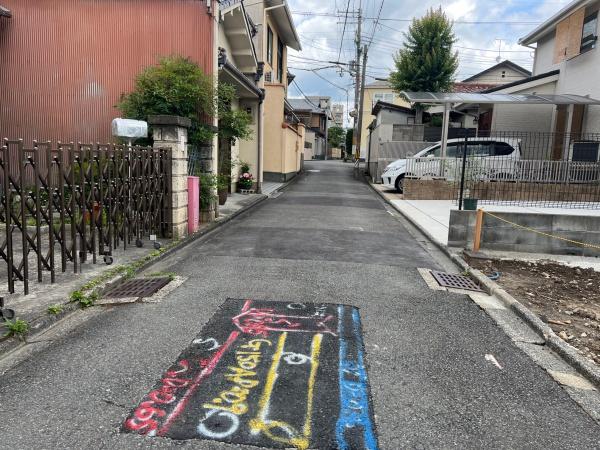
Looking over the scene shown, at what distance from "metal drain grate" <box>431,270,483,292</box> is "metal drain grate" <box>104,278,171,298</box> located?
3.57 meters

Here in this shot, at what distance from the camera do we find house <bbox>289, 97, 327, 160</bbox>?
4884cm

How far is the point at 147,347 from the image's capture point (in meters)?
3.78

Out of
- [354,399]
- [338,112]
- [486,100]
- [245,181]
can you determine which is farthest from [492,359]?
[338,112]

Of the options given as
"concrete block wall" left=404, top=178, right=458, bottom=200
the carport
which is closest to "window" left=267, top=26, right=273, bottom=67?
the carport

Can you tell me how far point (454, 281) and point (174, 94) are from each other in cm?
623

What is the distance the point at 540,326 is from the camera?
Result: 440cm

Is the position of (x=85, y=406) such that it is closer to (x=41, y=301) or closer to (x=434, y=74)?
(x=41, y=301)

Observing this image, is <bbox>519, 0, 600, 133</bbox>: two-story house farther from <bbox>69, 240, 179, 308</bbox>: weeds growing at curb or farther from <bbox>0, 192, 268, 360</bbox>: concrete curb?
<bbox>69, 240, 179, 308</bbox>: weeds growing at curb

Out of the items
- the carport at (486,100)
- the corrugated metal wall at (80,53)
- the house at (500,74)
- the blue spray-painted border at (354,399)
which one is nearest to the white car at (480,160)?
the carport at (486,100)

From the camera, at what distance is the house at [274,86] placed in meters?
17.9

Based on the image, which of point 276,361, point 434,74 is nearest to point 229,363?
point 276,361

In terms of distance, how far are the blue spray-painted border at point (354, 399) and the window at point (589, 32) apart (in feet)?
52.0

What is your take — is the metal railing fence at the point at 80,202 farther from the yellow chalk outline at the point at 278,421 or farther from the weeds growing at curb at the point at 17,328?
the yellow chalk outline at the point at 278,421

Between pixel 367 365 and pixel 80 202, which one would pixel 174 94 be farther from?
pixel 367 365
